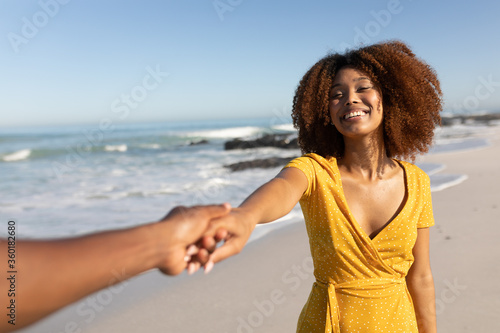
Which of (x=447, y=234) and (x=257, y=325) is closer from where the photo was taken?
(x=257, y=325)

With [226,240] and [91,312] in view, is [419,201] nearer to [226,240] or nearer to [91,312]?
[226,240]

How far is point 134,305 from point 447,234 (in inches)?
174

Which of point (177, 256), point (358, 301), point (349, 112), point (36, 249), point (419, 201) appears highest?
point (349, 112)

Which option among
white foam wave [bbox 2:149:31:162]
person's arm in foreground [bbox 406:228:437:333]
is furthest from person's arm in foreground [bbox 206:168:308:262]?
Answer: white foam wave [bbox 2:149:31:162]

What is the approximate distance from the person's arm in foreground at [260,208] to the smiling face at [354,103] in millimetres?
425

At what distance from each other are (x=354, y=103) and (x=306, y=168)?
0.45 meters

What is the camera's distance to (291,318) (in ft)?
13.1

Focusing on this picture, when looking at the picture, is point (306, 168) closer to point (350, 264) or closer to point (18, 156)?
point (350, 264)

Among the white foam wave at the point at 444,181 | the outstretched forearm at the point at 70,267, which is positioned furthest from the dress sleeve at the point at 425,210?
the white foam wave at the point at 444,181

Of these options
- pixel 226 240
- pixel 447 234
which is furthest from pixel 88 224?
pixel 226 240

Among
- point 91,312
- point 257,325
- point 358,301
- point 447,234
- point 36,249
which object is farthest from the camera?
point 447,234

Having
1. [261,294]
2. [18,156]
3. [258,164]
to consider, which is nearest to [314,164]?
[261,294]

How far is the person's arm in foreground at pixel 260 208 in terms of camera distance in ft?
3.66

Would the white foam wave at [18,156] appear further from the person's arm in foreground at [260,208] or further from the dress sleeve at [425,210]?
the dress sleeve at [425,210]
